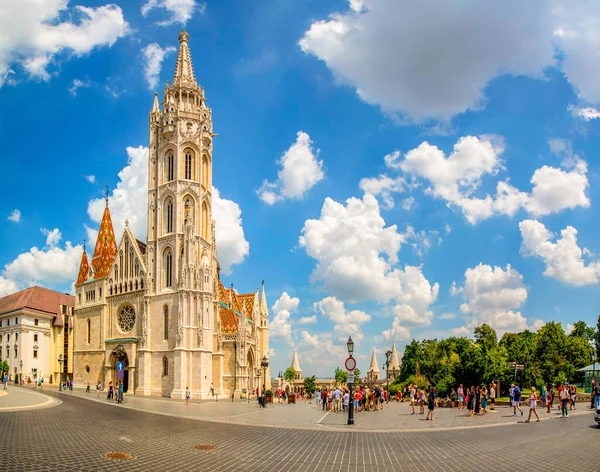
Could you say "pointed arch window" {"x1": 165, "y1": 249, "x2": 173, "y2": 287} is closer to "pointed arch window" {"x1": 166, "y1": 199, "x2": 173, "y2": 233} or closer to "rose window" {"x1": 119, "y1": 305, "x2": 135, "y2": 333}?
"pointed arch window" {"x1": 166, "y1": 199, "x2": 173, "y2": 233}

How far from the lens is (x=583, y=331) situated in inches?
3462

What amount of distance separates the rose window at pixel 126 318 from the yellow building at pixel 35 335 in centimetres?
2082

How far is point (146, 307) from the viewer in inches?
2227

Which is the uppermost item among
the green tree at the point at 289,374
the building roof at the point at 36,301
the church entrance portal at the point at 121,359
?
the building roof at the point at 36,301

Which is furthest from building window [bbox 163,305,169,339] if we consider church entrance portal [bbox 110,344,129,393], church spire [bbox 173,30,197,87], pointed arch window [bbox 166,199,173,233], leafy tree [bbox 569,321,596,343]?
leafy tree [bbox 569,321,596,343]

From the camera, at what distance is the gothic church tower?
54.1m

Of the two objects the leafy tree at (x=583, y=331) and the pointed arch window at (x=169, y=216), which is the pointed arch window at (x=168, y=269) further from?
the leafy tree at (x=583, y=331)

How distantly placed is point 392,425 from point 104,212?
184 ft

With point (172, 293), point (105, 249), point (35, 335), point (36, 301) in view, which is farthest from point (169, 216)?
point (36, 301)

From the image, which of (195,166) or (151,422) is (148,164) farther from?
(151,422)

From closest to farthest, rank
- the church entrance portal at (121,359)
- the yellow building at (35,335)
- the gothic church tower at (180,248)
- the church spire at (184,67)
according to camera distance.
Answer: the gothic church tower at (180,248) → the church entrance portal at (121,359) → the church spire at (184,67) → the yellow building at (35,335)

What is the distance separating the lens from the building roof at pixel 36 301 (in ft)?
261

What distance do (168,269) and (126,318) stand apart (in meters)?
7.95

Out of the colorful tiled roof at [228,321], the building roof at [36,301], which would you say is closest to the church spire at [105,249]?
the colorful tiled roof at [228,321]
